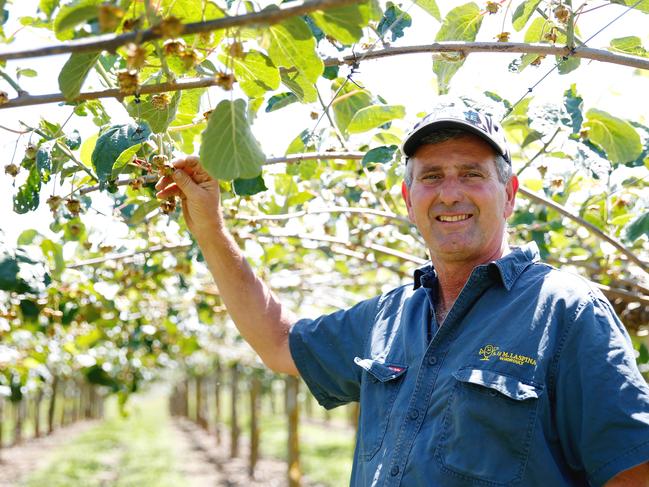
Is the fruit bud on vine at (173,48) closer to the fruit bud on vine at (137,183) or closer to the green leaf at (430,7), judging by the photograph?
the fruit bud on vine at (137,183)

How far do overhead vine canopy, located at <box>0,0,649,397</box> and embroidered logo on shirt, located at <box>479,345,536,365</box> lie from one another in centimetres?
72

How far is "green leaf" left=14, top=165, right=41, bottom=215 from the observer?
2.24 m

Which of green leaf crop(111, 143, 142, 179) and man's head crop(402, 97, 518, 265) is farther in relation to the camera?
man's head crop(402, 97, 518, 265)

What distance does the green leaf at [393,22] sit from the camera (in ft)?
6.87

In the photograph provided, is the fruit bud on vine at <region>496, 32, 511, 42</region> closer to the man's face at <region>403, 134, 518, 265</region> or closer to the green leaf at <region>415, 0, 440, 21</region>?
the green leaf at <region>415, 0, 440, 21</region>

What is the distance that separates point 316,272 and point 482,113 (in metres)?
3.61

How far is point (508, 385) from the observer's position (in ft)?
6.29

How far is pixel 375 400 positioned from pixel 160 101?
1057 mm

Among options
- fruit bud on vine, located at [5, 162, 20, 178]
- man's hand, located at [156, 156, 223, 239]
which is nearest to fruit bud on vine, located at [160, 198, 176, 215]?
man's hand, located at [156, 156, 223, 239]

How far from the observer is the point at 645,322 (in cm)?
389

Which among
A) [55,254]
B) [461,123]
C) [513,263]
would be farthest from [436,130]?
[55,254]

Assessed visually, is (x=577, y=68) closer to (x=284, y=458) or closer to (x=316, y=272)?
(x=316, y=272)

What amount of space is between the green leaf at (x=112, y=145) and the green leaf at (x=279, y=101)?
0.47m

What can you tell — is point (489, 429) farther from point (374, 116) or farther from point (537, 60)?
point (374, 116)
